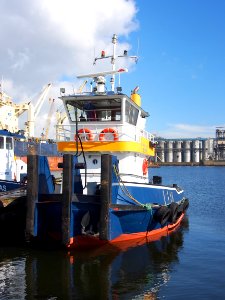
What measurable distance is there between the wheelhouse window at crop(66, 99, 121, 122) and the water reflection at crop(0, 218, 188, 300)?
5271 millimetres

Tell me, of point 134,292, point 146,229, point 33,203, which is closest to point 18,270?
point 33,203

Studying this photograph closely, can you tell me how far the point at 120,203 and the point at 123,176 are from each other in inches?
77.6

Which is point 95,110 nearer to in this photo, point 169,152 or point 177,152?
point 169,152

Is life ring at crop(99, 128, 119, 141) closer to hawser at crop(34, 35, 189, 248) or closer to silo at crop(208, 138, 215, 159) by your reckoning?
hawser at crop(34, 35, 189, 248)

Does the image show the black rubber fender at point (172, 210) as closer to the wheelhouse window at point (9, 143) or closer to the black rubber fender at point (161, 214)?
the black rubber fender at point (161, 214)

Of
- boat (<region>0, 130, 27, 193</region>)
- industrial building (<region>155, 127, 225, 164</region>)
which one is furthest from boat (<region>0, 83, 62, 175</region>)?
industrial building (<region>155, 127, 225, 164</region>)

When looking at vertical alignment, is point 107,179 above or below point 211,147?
below

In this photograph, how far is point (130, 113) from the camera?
1634cm

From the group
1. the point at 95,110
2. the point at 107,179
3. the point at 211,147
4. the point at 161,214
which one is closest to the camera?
the point at 107,179

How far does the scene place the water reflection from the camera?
9.52m

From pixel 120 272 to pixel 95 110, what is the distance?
711cm

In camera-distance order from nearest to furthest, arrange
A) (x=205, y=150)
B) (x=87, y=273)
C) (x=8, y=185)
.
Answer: (x=87, y=273) < (x=8, y=185) < (x=205, y=150)

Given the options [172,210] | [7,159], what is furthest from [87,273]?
[7,159]

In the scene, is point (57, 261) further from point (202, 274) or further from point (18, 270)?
point (202, 274)
